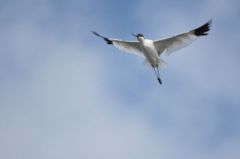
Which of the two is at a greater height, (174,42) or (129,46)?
(129,46)

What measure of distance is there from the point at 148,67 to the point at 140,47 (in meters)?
1.11

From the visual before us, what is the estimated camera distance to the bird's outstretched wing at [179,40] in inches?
6885

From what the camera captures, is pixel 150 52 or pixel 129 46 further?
pixel 129 46

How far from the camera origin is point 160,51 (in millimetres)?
176125

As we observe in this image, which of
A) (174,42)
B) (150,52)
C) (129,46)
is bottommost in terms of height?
(150,52)

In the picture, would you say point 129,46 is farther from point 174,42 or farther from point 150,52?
point 174,42

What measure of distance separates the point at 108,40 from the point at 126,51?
103 centimetres

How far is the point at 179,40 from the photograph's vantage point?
175625 millimetres

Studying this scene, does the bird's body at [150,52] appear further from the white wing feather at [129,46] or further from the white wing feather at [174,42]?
the white wing feather at [129,46]

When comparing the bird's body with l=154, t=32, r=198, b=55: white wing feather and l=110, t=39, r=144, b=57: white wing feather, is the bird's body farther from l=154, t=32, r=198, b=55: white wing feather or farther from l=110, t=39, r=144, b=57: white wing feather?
l=110, t=39, r=144, b=57: white wing feather

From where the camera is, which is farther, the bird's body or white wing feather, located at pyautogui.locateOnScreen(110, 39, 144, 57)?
white wing feather, located at pyautogui.locateOnScreen(110, 39, 144, 57)

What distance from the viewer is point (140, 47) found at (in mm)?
176125

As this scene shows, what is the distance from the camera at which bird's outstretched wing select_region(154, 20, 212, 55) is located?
175 m

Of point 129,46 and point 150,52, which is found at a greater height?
point 129,46
